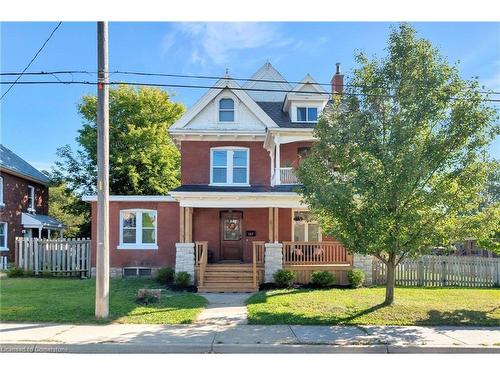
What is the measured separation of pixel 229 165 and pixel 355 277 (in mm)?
7319

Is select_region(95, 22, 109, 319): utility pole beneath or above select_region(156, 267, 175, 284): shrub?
above

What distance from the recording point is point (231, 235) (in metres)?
18.9

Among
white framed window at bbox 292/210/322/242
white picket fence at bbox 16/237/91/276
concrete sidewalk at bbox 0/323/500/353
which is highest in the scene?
white framed window at bbox 292/210/322/242

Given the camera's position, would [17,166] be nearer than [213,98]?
No

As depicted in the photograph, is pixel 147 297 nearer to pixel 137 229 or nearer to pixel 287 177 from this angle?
pixel 137 229

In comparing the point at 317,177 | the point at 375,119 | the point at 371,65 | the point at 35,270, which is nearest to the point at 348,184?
the point at 317,177

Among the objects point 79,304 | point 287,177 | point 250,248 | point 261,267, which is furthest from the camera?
point 250,248

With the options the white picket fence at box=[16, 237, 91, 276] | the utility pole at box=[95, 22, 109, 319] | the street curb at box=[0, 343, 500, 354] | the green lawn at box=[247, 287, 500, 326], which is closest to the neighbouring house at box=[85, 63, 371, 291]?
the white picket fence at box=[16, 237, 91, 276]

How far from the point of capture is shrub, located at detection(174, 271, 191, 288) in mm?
15094

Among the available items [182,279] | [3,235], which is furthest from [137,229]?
[3,235]

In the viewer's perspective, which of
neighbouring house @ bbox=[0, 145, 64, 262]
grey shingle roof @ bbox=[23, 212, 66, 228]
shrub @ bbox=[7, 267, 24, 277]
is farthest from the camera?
grey shingle roof @ bbox=[23, 212, 66, 228]

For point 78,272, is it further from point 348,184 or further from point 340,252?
point 348,184

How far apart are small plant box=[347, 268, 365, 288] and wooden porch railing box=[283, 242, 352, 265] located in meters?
0.89

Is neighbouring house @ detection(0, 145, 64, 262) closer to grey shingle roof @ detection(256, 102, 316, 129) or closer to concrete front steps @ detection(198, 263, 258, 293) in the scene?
concrete front steps @ detection(198, 263, 258, 293)
